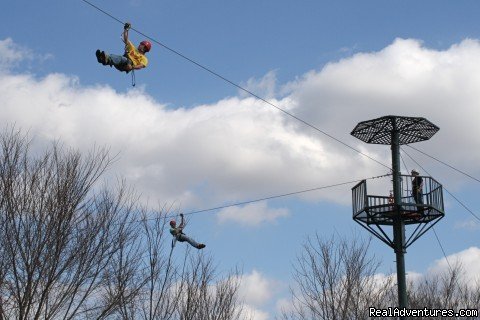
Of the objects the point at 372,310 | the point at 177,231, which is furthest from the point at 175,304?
the point at 372,310

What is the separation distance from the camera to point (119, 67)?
13.2 m

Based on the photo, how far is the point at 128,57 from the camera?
13.5m

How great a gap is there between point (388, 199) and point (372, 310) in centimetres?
691

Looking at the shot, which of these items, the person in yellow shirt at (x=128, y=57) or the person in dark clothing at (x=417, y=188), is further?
the person in dark clothing at (x=417, y=188)

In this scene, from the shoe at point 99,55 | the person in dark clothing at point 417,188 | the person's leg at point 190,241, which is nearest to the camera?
the shoe at point 99,55

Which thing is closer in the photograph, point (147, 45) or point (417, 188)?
point (147, 45)

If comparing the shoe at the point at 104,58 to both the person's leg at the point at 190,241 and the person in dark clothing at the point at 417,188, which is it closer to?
the person's leg at the point at 190,241

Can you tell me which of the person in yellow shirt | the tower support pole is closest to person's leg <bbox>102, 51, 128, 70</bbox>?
the person in yellow shirt

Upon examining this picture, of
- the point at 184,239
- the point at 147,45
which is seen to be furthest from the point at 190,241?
the point at 147,45

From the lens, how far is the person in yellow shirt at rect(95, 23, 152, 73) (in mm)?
12781

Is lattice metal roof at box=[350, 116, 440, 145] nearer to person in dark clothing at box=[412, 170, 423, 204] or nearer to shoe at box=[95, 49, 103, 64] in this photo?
person in dark clothing at box=[412, 170, 423, 204]

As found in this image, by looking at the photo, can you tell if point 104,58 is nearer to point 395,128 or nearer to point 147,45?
point 147,45

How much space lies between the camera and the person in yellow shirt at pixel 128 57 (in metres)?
12.8

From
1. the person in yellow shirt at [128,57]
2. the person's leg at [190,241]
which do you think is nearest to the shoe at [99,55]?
the person in yellow shirt at [128,57]
